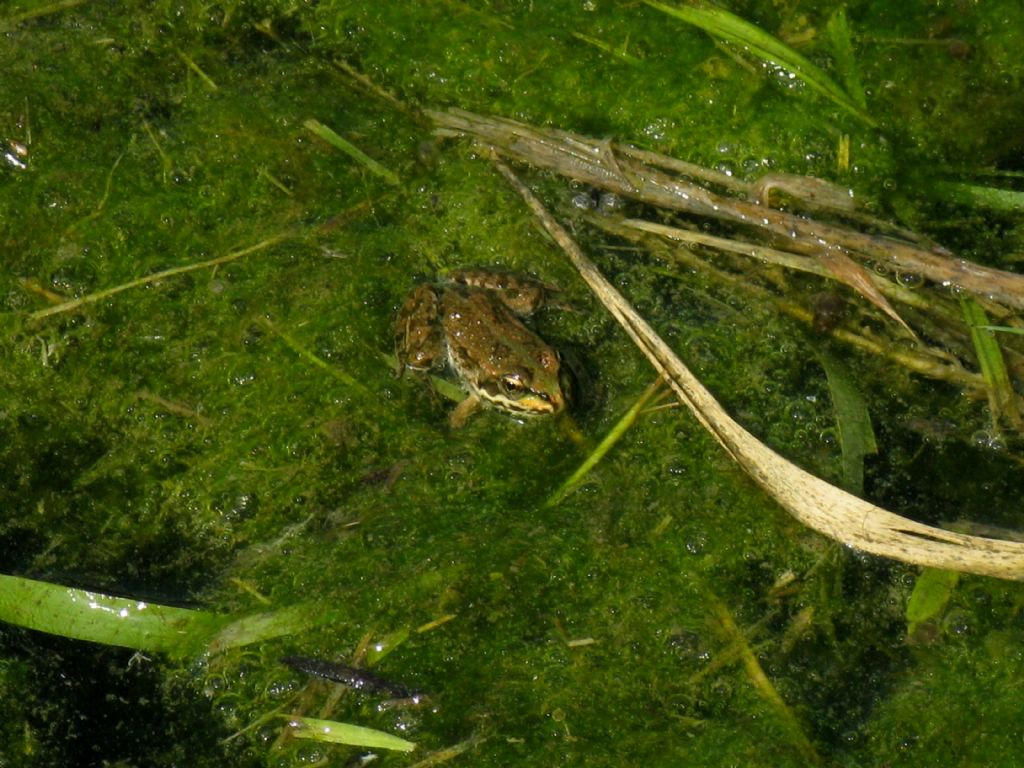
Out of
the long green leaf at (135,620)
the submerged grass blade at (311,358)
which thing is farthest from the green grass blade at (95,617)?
the submerged grass blade at (311,358)

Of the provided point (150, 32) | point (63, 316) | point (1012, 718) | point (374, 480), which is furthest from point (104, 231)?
point (1012, 718)

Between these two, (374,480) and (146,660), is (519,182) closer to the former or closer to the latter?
(374,480)

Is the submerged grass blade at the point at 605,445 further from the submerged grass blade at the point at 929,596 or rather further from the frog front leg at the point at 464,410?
the submerged grass blade at the point at 929,596

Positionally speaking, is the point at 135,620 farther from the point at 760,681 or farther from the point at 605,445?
the point at 760,681

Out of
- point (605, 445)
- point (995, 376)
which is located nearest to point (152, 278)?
point (605, 445)

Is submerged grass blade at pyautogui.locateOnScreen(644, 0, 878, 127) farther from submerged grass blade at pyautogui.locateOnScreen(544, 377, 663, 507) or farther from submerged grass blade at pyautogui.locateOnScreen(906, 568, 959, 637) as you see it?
submerged grass blade at pyautogui.locateOnScreen(906, 568, 959, 637)

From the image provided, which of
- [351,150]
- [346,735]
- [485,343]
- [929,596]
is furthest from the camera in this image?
[351,150]
